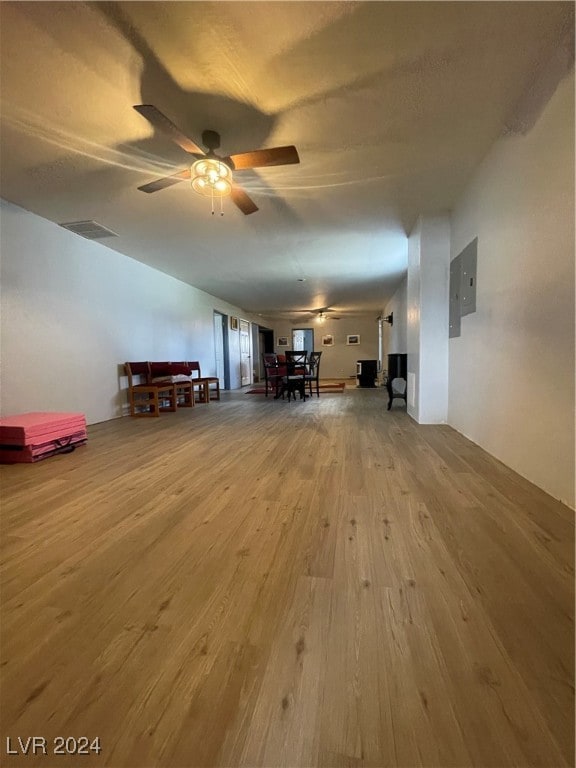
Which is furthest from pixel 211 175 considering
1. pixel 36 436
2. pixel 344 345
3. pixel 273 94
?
pixel 344 345

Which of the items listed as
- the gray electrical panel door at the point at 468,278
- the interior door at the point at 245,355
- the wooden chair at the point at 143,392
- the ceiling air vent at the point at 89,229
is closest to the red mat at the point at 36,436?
the wooden chair at the point at 143,392

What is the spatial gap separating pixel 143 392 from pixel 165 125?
4.12m

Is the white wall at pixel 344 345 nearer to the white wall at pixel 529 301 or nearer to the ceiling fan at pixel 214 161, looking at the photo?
the white wall at pixel 529 301

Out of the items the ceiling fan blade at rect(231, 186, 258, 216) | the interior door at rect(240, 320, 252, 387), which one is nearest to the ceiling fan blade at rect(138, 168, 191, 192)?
the ceiling fan blade at rect(231, 186, 258, 216)

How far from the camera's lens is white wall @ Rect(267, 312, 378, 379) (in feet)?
42.1

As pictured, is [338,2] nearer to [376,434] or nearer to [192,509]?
[192,509]

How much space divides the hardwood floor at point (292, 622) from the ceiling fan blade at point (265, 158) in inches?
85.3

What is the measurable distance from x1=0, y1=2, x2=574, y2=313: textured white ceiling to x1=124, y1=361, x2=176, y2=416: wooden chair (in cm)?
222

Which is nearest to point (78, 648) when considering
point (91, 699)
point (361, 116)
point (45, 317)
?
point (91, 699)

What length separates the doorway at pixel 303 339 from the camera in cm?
1338

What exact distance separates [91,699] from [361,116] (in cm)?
307

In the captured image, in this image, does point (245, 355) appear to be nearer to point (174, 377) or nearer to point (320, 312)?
point (320, 312)

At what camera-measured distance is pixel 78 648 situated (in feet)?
3.14

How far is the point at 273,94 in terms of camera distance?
6.57 ft
